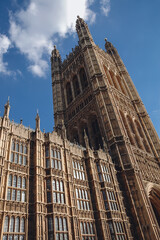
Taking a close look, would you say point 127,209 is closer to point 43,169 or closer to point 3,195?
point 43,169

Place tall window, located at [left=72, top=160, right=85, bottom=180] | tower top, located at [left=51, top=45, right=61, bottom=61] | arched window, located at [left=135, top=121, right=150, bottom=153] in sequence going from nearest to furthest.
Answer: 1. tall window, located at [left=72, top=160, right=85, bottom=180]
2. arched window, located at [left=135, top=121, right=150, bottom=153]
3. tower top, located at [left=51, top=45, right=61, bottom=61]

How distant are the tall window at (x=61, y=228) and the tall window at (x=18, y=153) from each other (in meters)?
6.36

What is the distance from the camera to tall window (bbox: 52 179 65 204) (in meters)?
20.1

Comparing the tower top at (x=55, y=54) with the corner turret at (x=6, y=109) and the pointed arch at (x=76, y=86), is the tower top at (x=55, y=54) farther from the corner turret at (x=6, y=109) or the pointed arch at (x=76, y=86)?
the corner turret at (x=6, y=109)

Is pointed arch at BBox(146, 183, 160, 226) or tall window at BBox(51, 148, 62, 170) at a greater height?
tall window at BBox(51, 148, 62, 170)

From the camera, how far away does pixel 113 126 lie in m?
34.8

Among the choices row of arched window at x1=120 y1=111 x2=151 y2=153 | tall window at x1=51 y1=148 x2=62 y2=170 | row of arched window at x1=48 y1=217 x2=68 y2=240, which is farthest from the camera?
row of arched window at x1=120 y1=111 x2=151 y2=153

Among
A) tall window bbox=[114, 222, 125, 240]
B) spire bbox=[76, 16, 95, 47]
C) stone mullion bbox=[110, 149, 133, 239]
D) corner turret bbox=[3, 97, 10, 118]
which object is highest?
spire bbox=[76, 16, 95, 47]

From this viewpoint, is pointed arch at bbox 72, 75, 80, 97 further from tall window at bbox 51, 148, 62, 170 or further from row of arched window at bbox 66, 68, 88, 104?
tall window at bbox 51, 148, 62, 170

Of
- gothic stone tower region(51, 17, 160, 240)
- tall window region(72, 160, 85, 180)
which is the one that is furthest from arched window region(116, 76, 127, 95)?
tall window region(72, 160, 85, 180)

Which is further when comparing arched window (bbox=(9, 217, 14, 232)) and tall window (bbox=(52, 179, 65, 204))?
tall window (bbox=(52, 179, 65, 204))

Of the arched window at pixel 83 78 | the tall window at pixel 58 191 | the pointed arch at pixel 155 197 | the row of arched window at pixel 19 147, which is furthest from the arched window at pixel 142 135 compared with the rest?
the row of arched window at pixel 19 147

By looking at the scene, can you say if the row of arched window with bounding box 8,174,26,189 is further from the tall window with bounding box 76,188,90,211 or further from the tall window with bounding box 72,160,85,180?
the tall window with bounding box 72,160,85,180

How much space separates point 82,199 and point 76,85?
34012 millimetres
